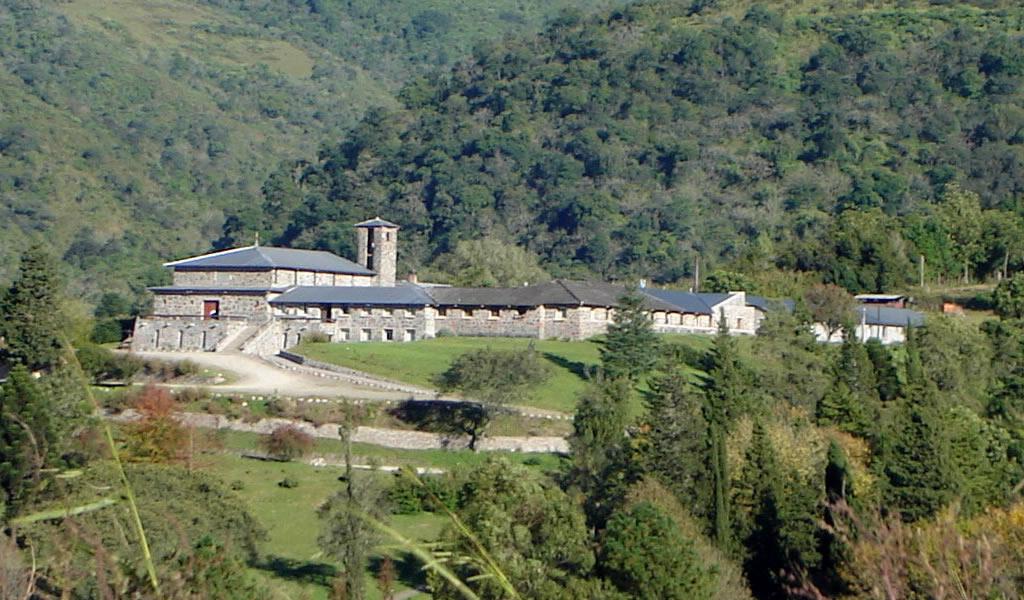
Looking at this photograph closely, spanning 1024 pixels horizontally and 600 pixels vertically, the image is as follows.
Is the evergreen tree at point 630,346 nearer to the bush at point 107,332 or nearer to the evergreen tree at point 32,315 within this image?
the evergreen tree at point 32,315

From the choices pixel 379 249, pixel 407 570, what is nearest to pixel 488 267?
pixel 379 249

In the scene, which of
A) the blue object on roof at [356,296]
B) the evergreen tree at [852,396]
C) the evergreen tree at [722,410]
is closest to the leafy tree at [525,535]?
the evergreen tree at [722,410]

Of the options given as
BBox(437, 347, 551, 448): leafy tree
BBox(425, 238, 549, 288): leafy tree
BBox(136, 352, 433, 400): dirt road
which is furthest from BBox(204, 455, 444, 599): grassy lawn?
BBox(425, 238, 549, 288): leafy tree

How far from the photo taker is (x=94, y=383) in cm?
3841

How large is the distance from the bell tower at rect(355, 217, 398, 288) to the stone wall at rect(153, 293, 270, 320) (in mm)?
6455

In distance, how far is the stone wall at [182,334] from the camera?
4662 cm

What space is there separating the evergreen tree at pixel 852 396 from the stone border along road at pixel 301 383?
6637mm

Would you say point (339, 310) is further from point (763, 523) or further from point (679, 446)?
point (763, 523)

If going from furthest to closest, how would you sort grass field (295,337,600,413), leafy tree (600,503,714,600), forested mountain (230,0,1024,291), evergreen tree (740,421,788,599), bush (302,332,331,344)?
1. forested mountain (230,0,1024,291)
2. bush (302,332,331,344)
3. grass field (295,337,600,413)
4. evergreen tree (740,421,788,599)
5. leafy tree (600,503,714,600)

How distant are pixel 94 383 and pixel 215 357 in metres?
5.98

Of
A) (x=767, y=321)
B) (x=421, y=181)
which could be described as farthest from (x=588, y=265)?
(x=767, y=321)

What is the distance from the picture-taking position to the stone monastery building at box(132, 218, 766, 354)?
47.1 metres

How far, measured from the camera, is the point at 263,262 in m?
49.8

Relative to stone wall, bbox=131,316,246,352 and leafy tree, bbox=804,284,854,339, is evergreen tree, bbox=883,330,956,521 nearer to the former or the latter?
leafy tree, bbox=804,284,854,339
